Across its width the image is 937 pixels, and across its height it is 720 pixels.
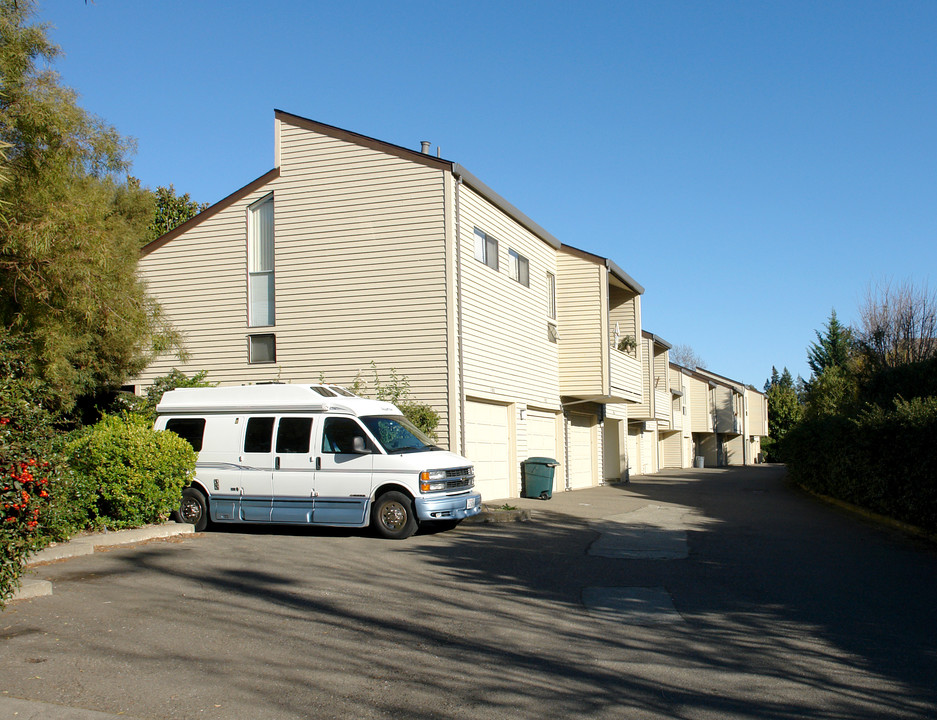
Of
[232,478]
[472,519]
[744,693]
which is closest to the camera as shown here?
[744,693]

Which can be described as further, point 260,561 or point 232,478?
point 232,478

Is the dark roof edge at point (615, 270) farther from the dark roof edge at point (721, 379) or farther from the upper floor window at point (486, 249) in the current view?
the dark roof edge at point (721, 379)

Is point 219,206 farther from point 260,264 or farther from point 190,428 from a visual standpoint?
point 190,428

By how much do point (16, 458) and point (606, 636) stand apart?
518 cm

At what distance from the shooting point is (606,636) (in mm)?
7660

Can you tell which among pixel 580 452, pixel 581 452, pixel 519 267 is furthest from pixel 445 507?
pixel 581 452

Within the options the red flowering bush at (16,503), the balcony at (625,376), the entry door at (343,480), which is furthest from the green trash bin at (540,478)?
the red flowering bush at (16,503)

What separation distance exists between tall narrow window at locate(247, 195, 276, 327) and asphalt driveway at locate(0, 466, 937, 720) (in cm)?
770

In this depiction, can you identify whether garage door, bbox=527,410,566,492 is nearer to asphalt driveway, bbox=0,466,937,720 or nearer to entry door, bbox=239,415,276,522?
asphalt driveway, bbox=0,466,937,720

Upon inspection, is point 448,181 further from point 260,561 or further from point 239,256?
point 260,561

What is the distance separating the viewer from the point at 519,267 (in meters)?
22.4

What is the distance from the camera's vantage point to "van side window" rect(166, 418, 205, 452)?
14086mm

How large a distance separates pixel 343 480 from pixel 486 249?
28.5 feet

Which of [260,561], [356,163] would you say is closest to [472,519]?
[260,561]
